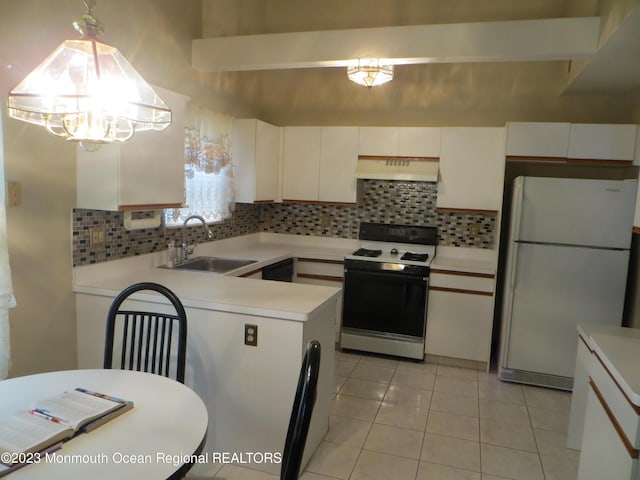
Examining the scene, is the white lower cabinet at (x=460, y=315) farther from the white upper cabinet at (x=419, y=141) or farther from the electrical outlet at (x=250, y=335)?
the electrical outlet at (x=250, y=335)

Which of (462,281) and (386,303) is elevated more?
(462,281)

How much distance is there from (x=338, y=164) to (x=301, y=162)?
361 millimetres

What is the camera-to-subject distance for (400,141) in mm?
4039

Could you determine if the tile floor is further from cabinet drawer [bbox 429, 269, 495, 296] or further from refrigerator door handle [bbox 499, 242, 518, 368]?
cabinet drawer [bbox 429, 269, 495, 296]

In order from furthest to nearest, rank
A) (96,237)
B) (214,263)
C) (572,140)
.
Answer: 1. (214,263)
2. (572,140)
3. (96,237)

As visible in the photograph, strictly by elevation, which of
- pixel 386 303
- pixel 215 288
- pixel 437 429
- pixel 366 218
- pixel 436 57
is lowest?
pixel 437 429

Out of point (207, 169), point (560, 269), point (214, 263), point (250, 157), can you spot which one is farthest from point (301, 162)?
point (560, 269)

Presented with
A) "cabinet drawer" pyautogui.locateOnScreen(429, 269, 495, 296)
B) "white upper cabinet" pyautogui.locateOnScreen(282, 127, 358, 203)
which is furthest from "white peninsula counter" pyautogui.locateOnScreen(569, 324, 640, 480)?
"white upper cabinet" pyautogui.locateOnScreen(282, 127, 358, 203)

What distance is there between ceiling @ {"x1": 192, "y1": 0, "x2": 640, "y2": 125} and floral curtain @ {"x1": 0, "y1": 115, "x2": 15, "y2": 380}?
187 centimetres

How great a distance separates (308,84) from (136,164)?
98.2 inches

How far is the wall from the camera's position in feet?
6.92

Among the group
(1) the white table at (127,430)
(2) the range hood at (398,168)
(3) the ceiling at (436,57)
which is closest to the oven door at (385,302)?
(2) the range hood at (398,168)

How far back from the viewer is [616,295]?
3326 millimetres

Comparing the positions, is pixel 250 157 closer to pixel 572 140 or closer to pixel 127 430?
pixel 572 140
